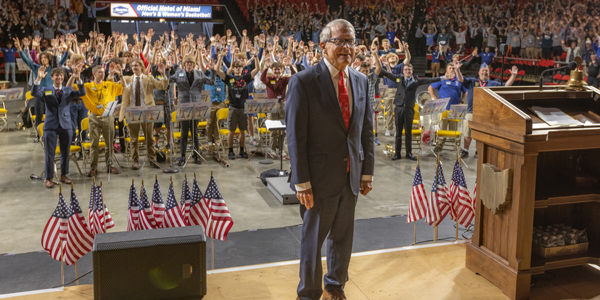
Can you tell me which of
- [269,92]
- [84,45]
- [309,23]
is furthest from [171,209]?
[309,23]

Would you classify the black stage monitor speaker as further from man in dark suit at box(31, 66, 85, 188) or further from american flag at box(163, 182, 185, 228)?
A: man in dark suit at box(31, 66, 85, 188)

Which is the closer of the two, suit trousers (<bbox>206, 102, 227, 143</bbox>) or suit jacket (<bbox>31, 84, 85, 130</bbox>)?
suit jacket (<bbox>31, 84, 85, 130</bbox>)

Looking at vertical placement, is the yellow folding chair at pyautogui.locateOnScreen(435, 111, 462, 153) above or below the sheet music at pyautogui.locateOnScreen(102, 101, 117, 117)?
below

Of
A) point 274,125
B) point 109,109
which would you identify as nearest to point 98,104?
point 109,109

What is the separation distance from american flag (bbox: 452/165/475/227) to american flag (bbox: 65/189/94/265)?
325 centimetres

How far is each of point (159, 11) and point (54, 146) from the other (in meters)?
13.8

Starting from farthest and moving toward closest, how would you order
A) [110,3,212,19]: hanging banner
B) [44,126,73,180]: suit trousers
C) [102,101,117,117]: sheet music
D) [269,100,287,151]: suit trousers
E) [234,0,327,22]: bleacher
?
[234,0,327,22]: bleacher
[110,3,212,19]: hanging banner
[269,100,287,151]: suit trousers
[102,101,117,117]: sheet music
[44,126,73,180]: suit trousers

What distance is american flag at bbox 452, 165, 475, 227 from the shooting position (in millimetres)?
5015

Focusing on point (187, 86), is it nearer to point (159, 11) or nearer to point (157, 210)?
point (157, 210)

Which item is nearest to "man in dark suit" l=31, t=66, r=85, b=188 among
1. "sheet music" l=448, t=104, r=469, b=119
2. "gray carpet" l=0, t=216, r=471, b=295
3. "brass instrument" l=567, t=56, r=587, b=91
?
"gray carpet" l=0, t=216, r=471, b=295

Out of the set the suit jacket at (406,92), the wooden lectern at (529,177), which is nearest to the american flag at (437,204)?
the wooden lectern at (529,177)

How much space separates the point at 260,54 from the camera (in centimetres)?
1772

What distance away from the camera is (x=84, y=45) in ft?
48.8

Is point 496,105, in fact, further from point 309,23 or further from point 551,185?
point 309,23
